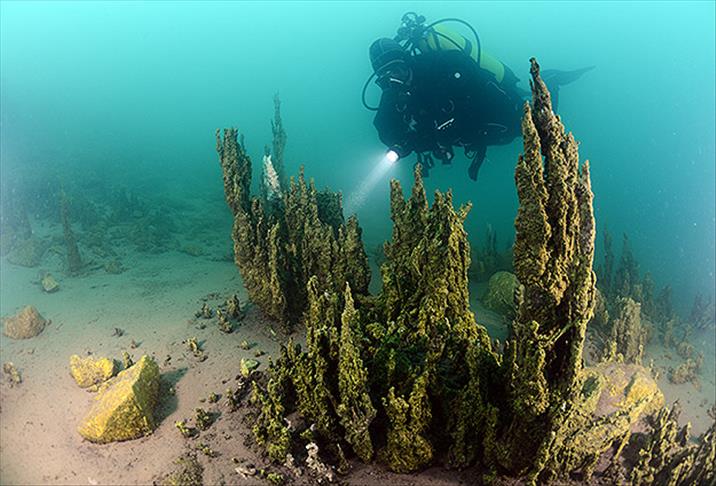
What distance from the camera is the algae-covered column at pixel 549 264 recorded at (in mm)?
3803

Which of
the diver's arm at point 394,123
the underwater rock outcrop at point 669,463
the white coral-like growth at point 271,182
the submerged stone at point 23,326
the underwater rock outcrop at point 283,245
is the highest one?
the diver's arm at point 394,123

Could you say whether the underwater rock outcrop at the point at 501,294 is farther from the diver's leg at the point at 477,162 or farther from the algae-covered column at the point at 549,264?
the algae-covered column at the point at 549,264

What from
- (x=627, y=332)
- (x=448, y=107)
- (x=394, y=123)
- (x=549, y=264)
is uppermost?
(x=448, y=107)

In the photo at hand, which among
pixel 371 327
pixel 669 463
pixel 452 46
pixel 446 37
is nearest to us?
pixel 669 463

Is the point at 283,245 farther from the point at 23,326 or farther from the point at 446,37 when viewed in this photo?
the point at 446,37

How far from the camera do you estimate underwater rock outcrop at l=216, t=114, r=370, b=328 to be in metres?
7.82

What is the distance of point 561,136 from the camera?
3.86 meters

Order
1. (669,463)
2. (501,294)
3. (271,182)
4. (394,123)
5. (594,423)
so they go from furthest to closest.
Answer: (394,123), (501,294), (271,182), (669,463), (594,423)

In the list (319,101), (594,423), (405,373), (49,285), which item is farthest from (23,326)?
(319,101)

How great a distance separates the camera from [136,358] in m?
7.34

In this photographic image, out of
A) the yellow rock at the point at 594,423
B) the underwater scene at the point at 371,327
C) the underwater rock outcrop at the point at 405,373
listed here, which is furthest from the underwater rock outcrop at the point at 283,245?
the yellow rock at the point at 594,423

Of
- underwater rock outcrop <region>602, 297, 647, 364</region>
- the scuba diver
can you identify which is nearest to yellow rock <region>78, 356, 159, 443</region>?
underwater rock outcrop <region>602, 297, 647, 364</region>

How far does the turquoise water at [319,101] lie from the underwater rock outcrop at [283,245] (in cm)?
1098

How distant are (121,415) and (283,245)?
4074 mm
